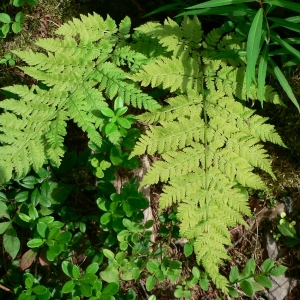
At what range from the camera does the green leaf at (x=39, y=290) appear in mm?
2297

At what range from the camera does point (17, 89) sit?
7.55ft

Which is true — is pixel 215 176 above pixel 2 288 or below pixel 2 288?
above

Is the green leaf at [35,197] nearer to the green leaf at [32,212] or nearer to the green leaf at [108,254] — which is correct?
the green leaf at [32,212]

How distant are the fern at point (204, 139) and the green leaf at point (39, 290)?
942mm

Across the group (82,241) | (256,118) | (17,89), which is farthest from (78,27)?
(82,241)

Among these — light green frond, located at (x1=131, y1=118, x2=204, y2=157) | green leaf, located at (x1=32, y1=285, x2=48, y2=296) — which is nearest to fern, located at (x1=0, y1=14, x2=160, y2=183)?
light green frond, located at (x1=131, y1=118, x2=204, y2=157)

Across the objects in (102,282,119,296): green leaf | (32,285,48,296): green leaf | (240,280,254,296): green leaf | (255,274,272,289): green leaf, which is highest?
(32,285,48,296): green leaf

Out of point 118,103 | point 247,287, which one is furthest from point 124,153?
point 247,287

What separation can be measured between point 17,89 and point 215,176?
1344 mm

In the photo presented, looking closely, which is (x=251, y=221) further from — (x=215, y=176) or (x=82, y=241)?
(x=82, y=241)

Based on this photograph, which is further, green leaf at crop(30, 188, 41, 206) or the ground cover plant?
green leaf at crop(30, 188, 41, 206)

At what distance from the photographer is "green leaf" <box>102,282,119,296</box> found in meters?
2.33

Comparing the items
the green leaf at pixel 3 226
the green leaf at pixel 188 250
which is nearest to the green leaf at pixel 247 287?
the green leaf at pixel 188 250

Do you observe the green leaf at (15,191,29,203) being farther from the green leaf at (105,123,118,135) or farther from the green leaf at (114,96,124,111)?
the green leaf at (114,96,124,111)
